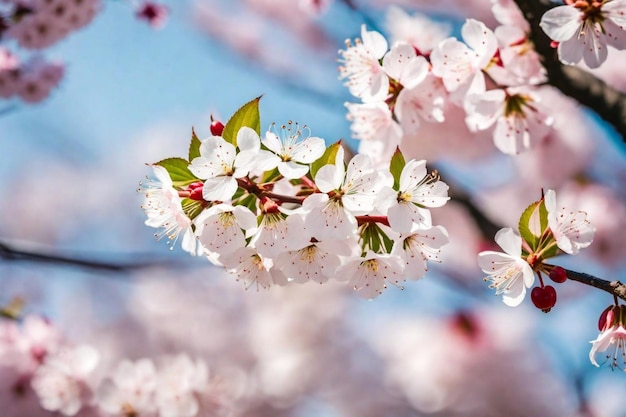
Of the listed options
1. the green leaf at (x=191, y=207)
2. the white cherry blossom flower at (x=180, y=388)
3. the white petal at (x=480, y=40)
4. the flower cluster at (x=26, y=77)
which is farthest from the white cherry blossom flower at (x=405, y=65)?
the flower cluster at (x=26, y=77)

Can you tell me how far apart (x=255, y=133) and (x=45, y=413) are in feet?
Answer: 8.17

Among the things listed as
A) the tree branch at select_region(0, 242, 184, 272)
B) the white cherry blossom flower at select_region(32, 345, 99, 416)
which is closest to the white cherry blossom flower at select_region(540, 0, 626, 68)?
the tree branch at select_region(0, 242, 184, 272)

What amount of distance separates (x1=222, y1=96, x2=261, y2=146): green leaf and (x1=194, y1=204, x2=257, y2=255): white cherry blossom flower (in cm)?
13

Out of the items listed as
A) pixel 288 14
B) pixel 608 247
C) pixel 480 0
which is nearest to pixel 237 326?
pixel 608 247

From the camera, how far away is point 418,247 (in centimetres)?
124

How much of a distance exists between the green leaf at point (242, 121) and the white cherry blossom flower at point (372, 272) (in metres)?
0.30

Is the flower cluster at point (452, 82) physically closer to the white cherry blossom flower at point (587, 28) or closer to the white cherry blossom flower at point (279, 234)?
the white cherry blossom flower at point (587, 28)

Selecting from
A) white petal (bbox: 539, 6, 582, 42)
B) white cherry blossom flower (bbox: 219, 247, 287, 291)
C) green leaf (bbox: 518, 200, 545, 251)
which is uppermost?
white petal (bbox: 539, 6, 582, 42)

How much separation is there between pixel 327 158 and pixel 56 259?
1494mm

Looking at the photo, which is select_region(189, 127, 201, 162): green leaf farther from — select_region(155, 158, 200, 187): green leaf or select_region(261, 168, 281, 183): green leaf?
select_region(261, 168, 281, 183): green leaf

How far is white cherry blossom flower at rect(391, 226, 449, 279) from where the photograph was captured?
121 centimetres

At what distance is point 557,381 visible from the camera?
394 cm

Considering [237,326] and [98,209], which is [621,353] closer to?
[237,326]

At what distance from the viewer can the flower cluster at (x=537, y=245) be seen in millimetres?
1169
